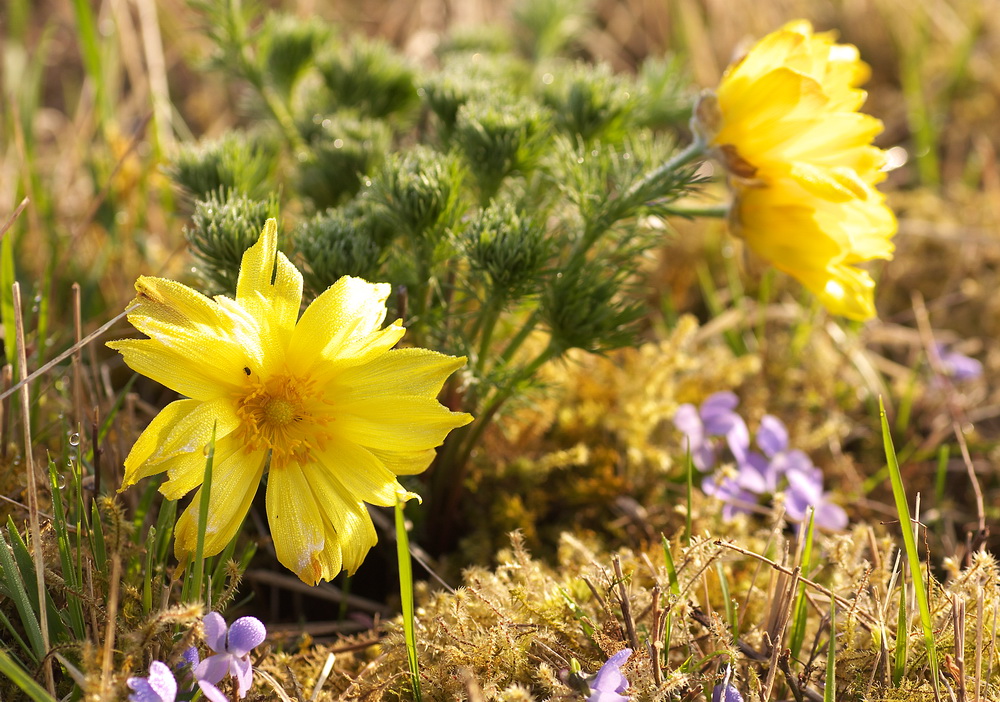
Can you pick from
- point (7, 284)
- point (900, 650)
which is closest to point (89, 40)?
point (7, 284)

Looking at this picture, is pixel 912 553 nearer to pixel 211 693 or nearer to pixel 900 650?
pixel 900 650

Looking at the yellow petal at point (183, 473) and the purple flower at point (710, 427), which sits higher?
the yellow petal at point (183, 473)

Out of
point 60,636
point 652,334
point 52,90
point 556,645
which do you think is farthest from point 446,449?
point 52,90

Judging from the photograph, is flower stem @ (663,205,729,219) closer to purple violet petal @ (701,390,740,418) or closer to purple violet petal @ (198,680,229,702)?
purple violet petal @ (701,390,740,418)

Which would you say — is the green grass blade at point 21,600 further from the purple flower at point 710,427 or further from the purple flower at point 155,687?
the purple flower at point 710,427

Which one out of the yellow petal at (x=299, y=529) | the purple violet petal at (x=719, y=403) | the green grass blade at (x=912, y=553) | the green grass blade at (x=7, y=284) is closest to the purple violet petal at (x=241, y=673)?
the yellow petal at (x=299, y=529)

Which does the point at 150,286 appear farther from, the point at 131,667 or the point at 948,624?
the point at 948,624
